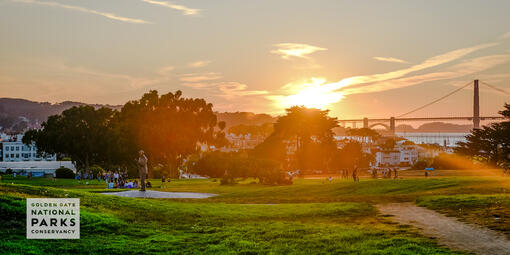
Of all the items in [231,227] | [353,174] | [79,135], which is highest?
[79,135]

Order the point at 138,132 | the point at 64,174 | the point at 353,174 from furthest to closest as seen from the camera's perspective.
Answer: the point at 138,132
the point at 64,174
the point at 353,174

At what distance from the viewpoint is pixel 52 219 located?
16.4 m

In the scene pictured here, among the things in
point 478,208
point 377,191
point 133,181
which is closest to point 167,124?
point 133,181

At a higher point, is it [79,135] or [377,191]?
[79,135]

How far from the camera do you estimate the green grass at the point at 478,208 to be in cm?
1781

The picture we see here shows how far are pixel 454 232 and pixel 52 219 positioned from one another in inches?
510

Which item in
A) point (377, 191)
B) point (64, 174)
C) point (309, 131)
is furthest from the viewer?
point (309, 131)

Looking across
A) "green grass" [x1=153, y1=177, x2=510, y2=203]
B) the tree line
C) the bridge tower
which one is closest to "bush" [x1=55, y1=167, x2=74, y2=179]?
the tree line

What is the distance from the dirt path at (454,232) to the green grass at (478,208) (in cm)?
58

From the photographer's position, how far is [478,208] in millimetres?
21516

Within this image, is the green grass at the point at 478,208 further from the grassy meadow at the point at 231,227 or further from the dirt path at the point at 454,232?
the dirt path at the point at 454,232

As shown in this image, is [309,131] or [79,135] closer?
[79,135]

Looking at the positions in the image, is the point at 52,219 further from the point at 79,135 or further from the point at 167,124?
the point at 79,135

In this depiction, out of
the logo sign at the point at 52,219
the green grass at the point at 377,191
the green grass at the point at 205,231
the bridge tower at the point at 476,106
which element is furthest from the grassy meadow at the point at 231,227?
the bridge tower at the point at 476,106
